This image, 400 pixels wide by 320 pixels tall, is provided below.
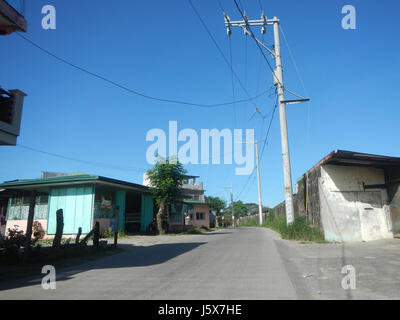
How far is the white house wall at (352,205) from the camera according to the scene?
11117 millimetres

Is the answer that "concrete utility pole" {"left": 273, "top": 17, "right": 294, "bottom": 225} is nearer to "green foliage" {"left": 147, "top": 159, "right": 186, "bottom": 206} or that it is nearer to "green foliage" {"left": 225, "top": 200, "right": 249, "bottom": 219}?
"green foliage" {"left": 147, "top": 159, "right": 186, "bottom": 206}

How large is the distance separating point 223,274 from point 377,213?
841 centimetres

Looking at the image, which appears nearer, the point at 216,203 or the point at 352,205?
the point at 352,205

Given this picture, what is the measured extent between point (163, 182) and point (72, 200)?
19.6 ft

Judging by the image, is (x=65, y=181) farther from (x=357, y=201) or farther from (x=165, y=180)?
(x=357, y=201)

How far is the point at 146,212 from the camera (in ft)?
75.3

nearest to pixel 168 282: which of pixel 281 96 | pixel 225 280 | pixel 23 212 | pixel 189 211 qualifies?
pixel 225 280

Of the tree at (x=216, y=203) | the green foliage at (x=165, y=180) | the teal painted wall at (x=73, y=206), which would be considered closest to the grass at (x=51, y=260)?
the teal painted wall at (x=73, y=206)

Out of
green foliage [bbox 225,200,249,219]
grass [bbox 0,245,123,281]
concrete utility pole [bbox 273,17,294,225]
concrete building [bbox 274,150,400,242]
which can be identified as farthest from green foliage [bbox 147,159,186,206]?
green foliage [bbox 225,200,249,219]

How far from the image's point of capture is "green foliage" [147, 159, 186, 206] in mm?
20641

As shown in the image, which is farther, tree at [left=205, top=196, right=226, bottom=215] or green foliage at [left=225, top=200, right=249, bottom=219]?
green foliage at [left=225, top=200, right=249, bottom=219]

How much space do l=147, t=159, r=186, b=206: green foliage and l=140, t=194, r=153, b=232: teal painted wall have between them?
6.73ft

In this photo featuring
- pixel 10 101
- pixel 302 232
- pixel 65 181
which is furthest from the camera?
pixel 65 181
